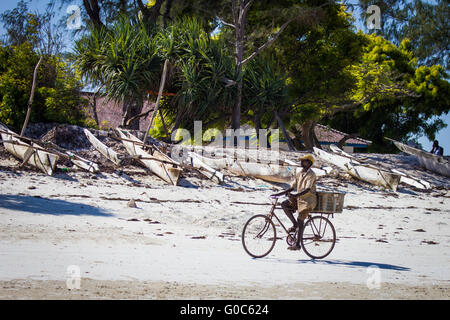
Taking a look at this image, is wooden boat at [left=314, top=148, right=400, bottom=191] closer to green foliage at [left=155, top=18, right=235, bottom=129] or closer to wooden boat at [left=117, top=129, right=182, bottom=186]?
green foliage at [left=155, top=18, right=235, bottom=129]

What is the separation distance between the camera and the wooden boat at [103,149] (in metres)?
14.4

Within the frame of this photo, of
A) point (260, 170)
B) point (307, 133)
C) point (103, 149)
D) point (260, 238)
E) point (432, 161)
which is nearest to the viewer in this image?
point (260, 238)

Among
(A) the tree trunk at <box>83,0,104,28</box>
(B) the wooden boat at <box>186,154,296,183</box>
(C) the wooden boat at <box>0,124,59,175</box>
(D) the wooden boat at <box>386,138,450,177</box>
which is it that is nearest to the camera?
(C) the wooden boat at <box>0,124,59,175</box>

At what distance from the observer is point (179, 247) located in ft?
23.4

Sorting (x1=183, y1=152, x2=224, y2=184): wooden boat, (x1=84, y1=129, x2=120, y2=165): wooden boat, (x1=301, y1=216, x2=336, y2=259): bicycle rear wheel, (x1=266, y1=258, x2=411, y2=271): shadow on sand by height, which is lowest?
(x1=266, y1=258, x2=411, y2=271): shadow on sand

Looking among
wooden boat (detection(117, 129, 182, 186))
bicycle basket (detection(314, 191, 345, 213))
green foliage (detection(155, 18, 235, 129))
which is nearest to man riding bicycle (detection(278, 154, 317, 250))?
bicycle basket (detection(314, 191, 345, 213))

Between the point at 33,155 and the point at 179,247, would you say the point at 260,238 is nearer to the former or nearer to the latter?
the point at 179,247

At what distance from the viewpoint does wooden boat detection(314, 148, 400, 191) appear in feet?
52.2

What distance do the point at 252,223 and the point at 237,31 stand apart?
49.4 ft

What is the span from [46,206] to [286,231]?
5.03 m

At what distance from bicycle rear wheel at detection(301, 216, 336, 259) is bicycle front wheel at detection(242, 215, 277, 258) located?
56 centimetres

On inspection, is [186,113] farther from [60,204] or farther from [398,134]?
[398,134]

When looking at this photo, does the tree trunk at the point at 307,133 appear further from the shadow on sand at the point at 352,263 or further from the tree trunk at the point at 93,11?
the shadow on sand at the point at 352,263

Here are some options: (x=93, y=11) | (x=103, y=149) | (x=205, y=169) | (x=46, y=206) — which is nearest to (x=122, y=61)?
(x=103, y=149)
